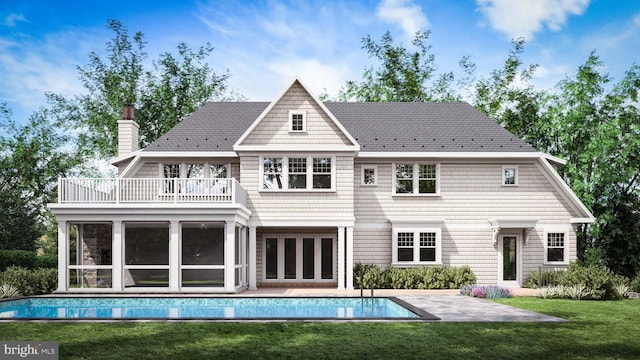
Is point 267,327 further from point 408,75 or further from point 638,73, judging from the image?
point 408,75

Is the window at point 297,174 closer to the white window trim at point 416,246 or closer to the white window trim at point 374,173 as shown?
the white window trim at point 374,173

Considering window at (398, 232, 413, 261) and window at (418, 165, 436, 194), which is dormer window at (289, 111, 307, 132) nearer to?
window at (418, 165, 436, 194)

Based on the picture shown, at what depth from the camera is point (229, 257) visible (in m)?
21.9

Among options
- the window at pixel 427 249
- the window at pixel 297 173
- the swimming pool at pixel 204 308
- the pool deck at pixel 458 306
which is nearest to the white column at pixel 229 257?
the pool deck at pixel 458 306

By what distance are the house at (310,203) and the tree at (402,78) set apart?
12885 mm

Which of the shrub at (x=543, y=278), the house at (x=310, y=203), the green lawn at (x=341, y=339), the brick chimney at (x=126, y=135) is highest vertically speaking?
the brick chimney at (x=126, y=135)

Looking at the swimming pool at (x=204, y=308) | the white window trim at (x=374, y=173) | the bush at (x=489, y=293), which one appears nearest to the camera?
the swimming pool at (x=204, y=308)

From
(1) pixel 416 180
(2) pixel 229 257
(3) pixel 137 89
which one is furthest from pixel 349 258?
(3) pixel 137 89

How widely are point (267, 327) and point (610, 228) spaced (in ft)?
74.0

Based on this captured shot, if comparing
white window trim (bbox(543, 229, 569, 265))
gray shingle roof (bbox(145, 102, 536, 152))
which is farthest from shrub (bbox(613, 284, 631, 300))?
gray shingle roof (bbox(145, 102, 536, 152))

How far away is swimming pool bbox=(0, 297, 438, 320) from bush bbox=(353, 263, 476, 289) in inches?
182

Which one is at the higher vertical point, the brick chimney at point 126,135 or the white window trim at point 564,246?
the brick chimney at point 126,135

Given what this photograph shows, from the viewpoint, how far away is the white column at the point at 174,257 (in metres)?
21.8

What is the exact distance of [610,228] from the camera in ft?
99.2
